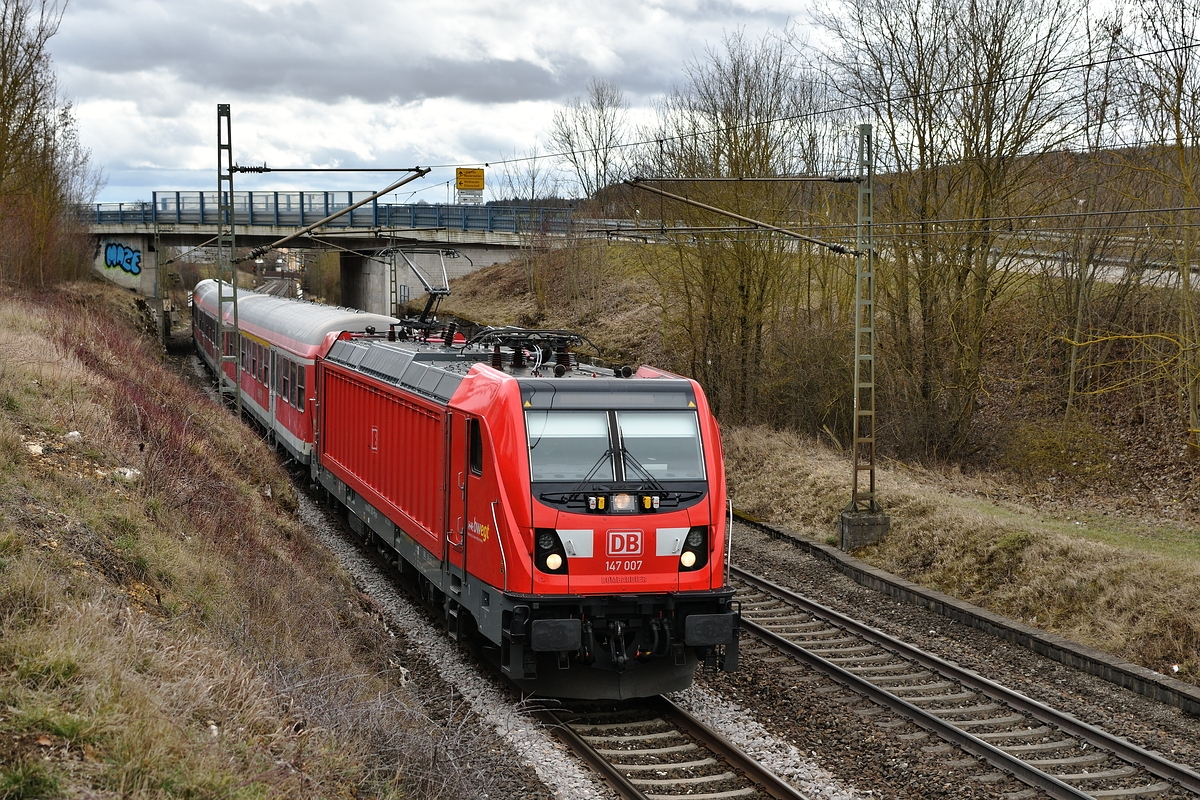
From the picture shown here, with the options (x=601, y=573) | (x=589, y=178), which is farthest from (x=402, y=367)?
(x=589, y=178)

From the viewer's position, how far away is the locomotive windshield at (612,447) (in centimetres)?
970

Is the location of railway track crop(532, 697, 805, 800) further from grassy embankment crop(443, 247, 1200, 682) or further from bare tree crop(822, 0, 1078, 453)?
bare tree crop(822, 0, 1078, 453)

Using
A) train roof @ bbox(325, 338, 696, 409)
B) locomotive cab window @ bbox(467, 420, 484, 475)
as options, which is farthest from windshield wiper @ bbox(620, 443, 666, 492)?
locomotive cab window @ bbox(467, 420, 484, 475)

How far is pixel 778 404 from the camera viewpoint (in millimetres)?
26078

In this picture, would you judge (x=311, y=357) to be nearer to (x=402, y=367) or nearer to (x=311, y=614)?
(x=402, y=367)

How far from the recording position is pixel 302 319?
2225cm

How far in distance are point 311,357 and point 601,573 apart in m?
12.0

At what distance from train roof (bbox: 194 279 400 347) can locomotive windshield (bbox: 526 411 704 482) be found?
10.7 m

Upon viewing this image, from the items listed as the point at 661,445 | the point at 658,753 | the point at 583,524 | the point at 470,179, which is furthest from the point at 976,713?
the point at 470,179

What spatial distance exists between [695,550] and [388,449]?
571cm

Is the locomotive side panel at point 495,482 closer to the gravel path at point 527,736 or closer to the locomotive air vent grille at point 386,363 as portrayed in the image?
the gravel path at point 527,736

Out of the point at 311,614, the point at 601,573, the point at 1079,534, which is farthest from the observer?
the point at 1079,534

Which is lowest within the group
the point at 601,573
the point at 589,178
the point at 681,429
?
the point at 601,573

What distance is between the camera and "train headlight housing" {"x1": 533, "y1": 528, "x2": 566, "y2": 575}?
9383mm
